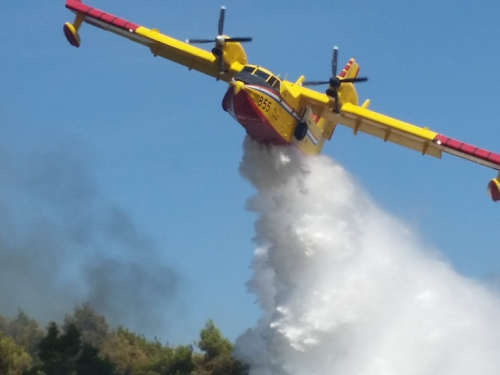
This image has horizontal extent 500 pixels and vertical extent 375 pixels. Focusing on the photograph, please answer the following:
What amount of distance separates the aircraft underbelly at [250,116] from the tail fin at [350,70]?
4.97 m

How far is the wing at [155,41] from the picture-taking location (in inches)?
1078

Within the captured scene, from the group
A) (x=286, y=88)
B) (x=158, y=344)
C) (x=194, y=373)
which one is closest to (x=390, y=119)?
(x=286, y=88)

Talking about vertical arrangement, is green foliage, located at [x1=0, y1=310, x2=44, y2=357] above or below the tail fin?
below

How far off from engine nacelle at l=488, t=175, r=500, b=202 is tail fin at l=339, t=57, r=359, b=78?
7.05 m

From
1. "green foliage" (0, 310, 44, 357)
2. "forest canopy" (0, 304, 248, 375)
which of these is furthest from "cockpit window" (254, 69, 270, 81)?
"green foliage" (0, 310, 44, 357)

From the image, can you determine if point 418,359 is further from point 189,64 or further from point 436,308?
point 189,64

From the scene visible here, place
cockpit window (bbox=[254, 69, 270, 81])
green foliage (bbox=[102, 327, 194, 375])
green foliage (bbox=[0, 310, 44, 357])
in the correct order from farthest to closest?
green foliage (bbox=[0, 310, 44, 357])
green foliage (bbox=[102, 327, 194, 375])
cockpit window (bbox=[254, 69, 270, 81])

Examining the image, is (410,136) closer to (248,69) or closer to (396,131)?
(396,131)

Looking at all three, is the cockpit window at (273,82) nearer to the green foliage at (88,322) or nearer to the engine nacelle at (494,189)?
the engine nacelle at (494,189)

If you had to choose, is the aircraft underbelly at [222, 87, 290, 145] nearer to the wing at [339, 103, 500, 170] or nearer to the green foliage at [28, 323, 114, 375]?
the wing at [339, 103, 500, 170]

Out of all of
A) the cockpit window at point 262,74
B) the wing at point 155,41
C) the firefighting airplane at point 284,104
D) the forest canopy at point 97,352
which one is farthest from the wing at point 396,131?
the forest canopy at point 97,352

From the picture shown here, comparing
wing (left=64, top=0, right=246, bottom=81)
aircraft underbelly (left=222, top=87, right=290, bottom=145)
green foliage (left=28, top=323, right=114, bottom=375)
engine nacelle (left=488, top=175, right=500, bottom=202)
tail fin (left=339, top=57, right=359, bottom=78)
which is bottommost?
green foliage (left=28, top=323, right=114, bottom=375)

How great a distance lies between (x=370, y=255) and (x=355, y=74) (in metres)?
6.49

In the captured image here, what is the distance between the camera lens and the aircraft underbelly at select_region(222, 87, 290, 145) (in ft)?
80.9
